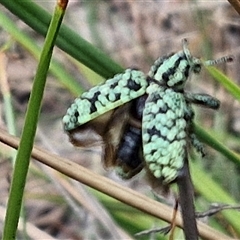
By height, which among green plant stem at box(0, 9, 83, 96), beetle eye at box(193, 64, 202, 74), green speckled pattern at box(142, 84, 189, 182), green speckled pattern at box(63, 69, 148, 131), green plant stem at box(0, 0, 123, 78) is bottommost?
green speckled pattern at box(142, 84, 189, 182)

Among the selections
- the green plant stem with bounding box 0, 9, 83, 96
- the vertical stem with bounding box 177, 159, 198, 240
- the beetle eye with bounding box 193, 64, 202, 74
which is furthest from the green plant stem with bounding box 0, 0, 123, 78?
the green plant stem with bounding box 0, 9, 83, 96

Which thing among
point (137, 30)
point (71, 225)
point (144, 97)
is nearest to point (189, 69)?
point (144, 97)

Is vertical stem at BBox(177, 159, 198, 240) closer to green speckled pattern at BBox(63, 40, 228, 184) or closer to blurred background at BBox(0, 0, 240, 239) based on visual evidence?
green speckled pattern at BBox(63, 40, 228, 184)

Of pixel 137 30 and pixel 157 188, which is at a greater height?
pixel 137 30

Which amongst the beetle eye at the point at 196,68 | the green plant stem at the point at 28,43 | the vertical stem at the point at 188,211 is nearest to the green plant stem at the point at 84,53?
the beetle eye at the point at 196,68

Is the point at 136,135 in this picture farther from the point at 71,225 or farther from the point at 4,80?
the point at 71,225

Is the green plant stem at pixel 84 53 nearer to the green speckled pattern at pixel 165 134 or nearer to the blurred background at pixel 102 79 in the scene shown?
the green speckled pattern at pixel 165 134
